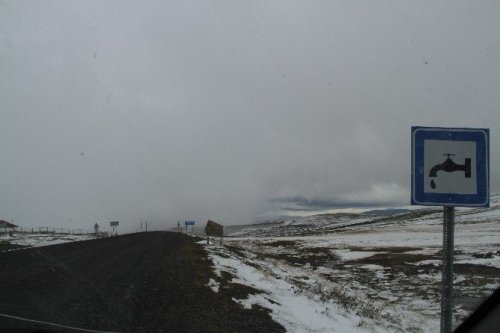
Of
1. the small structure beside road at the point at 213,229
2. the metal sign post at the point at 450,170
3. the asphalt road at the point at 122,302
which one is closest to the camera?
the metal sign post at the point at 450,170

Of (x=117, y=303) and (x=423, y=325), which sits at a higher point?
(x=117, y=303)

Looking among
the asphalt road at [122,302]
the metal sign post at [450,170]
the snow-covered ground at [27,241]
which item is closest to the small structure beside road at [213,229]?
the snow-covered ground at [27,241]

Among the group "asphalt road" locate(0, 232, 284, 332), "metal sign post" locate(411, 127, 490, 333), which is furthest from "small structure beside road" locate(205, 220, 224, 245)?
"metal sign post" locate(411, 127, 490, 333)

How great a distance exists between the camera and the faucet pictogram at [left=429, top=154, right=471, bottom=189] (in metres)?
4.73

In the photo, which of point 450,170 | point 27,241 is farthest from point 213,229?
point 450,170

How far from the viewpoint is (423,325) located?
36.2 feet

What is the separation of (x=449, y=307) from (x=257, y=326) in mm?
4837

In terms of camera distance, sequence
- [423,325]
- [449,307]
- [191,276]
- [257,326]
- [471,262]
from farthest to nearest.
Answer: [471,262], [191,276], [423,325], [257,326], [449,307]

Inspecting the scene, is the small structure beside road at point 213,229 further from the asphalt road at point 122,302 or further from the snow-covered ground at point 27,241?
the asphalt road at point 122,302

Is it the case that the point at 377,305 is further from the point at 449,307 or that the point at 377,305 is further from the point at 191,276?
the point at 449,307

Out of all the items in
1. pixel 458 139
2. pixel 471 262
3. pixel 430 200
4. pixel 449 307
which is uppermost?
pixel 458 139

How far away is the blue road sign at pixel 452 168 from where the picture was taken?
4688mm

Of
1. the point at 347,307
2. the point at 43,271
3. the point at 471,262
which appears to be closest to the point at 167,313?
the point at 347,307

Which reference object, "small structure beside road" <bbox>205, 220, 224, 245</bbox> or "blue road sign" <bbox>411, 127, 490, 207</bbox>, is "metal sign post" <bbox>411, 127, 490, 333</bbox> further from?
"small structure beside road" <bbox>205, 220, 224, 245</bbox>
